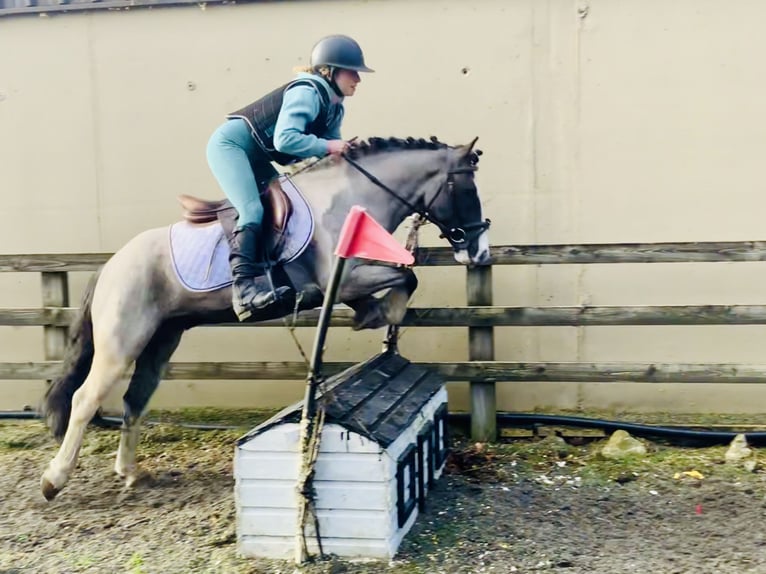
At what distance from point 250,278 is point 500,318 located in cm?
182

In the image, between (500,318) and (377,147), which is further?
(500,318)

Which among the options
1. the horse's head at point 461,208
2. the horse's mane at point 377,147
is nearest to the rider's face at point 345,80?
the horse's mane at point 377,147

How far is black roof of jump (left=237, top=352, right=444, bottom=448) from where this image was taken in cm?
342

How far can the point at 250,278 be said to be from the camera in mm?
3799

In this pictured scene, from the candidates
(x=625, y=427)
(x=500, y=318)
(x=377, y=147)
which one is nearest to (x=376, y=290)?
(x=377, y=147)

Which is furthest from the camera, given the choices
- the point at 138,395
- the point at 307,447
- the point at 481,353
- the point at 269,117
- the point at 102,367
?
the point at 481,353

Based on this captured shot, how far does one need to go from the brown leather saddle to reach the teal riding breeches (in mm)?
69

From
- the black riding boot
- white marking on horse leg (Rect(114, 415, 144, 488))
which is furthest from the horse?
white marking on horse leg (Rect(114, 415, 144, 488))

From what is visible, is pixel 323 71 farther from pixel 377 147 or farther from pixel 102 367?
pixel 102 367

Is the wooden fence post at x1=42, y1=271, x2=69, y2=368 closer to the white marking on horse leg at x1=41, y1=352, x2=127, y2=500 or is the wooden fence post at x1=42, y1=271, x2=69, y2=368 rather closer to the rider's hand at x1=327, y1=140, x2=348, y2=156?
the white marking on horse leg at x1=41, y1=352, x2=127, y2=500

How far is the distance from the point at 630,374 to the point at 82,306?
10.7 feet

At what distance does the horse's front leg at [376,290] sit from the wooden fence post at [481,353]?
3.90ft

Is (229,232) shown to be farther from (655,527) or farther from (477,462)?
(655,527)

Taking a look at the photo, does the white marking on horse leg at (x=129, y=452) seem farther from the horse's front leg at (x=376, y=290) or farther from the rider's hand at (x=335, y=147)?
the rider's hand at (x=335, y=147)
